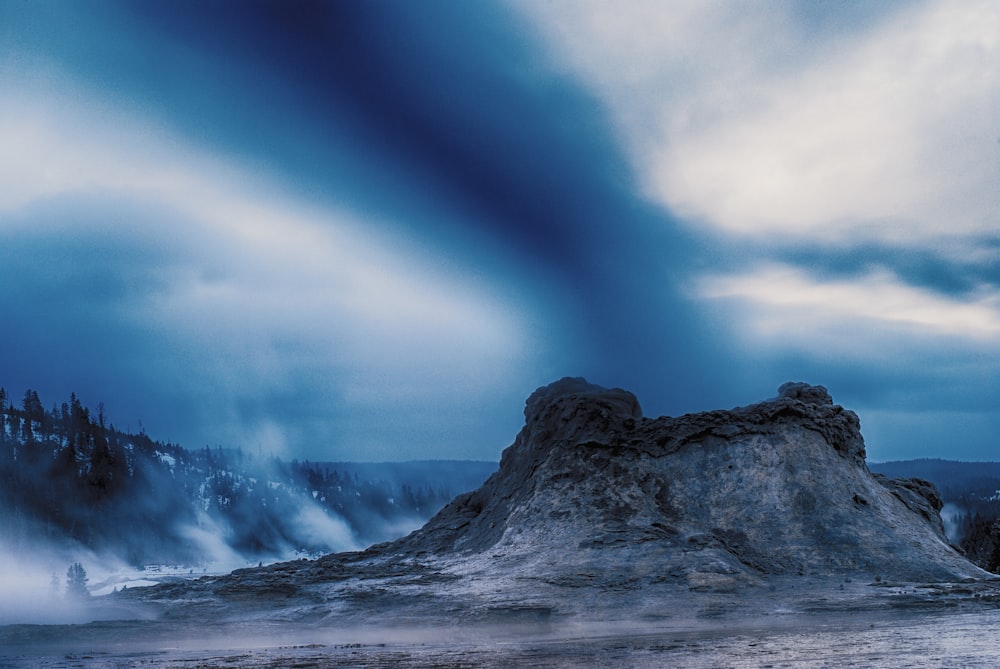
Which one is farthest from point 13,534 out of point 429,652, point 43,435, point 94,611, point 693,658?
point 693,658

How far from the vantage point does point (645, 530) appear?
190ft

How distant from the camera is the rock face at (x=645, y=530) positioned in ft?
169

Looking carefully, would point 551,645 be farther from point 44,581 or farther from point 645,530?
point 44,581

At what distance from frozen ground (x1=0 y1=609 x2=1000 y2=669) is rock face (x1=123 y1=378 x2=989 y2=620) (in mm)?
6284

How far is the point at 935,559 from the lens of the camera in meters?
56.0

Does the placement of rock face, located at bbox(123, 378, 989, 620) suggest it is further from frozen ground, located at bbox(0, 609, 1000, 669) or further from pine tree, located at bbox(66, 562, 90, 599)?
frozen ground, located at bbox(0, 609, 1000, 669)

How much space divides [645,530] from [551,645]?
2385 cm

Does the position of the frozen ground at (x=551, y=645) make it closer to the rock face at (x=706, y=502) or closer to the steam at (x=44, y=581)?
the steam at (x=44, y=581)

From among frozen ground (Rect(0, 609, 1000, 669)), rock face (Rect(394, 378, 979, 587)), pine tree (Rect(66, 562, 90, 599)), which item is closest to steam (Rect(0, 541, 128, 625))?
pine tree (Rect(66, 562, 90, 599))

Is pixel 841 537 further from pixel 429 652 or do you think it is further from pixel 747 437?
pixel 429 652

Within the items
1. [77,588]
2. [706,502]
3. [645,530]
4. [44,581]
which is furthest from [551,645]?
[44,581]

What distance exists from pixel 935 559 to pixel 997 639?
27426mm

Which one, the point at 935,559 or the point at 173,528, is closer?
the point at 935,559

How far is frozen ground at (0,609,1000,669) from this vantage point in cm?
2786
